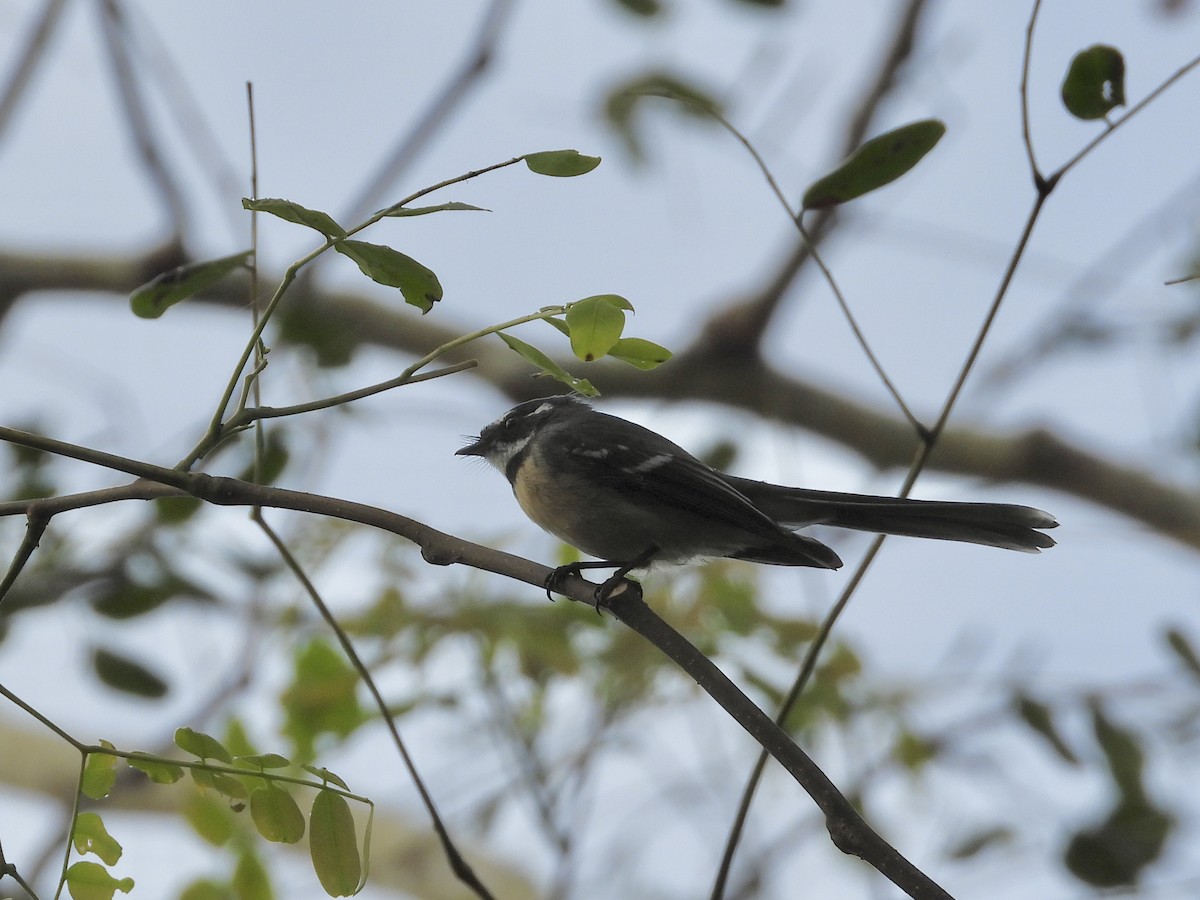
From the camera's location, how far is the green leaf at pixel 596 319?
1194 mm

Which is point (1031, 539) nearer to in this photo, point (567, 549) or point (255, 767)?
point (567, 549)

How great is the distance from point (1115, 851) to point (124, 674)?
2007 millimetres

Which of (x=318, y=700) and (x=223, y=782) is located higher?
(x=318, y=700)

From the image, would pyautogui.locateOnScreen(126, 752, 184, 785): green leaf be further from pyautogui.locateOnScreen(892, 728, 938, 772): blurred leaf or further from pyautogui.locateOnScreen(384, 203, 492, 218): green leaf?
pyautogui.locateOnScreen(892, 728, 938, 772): blurred leaf

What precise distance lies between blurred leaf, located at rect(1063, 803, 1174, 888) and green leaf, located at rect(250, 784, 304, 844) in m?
1.70

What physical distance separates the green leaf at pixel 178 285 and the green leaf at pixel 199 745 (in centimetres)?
59

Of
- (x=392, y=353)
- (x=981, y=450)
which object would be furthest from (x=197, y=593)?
(x=981, y=450)

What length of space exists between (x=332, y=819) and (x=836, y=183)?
103cm

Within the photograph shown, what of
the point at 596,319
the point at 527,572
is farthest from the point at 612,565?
the point at 596,319

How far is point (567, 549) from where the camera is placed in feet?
8.87

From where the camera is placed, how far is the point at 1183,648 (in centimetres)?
240

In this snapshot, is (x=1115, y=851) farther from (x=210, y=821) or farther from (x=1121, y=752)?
(x=210, y=821)

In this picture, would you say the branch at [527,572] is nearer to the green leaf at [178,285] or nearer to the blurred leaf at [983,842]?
the green leaf at [178,285]

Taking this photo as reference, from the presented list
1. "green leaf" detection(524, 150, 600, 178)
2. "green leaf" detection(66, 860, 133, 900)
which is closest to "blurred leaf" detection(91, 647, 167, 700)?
"green leaf" detection(66, 860, 133, 900)
